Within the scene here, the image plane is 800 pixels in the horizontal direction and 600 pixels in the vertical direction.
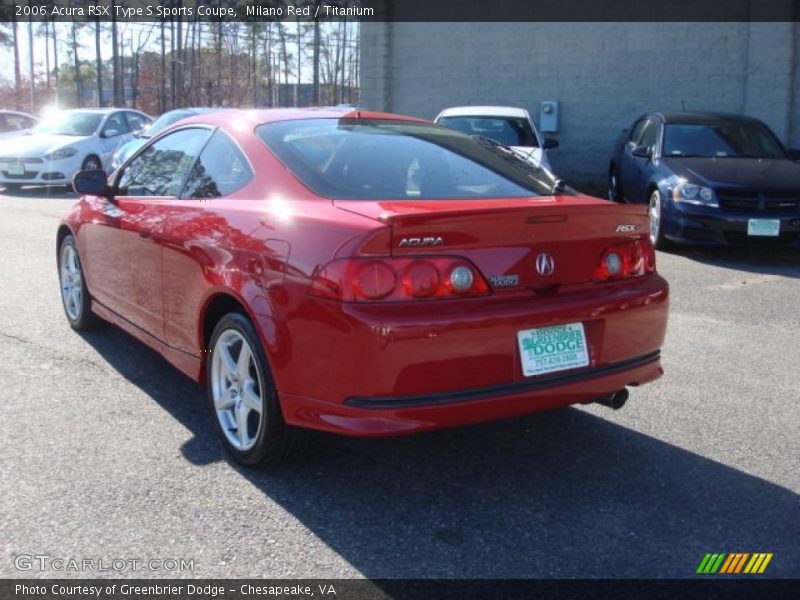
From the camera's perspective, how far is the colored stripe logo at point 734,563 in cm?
293

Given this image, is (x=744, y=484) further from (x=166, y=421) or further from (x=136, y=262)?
(x=136, y=262)

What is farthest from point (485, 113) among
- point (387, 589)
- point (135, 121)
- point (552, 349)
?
point (387, 589)

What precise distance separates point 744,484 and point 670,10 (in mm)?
13212

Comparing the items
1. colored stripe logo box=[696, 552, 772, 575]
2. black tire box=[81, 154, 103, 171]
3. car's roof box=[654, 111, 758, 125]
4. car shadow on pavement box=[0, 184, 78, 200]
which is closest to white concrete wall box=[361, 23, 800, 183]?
car's roof box=[654, 111, 758, 125]

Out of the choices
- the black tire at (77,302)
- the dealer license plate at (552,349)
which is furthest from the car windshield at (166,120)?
the dealer license plate at (552,349)

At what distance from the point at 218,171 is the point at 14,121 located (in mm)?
17592

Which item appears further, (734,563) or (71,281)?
(71,281)

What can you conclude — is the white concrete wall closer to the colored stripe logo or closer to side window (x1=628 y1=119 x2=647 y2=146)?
side window (x1=628 y1=119 x2=647 y2=146)

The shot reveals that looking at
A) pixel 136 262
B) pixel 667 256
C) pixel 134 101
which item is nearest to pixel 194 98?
pixel 134 101

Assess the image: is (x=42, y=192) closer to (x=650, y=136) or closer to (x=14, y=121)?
(x=14, y=121)

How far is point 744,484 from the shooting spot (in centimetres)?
357

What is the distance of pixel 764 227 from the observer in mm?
8523

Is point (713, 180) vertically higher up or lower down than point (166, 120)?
lower down

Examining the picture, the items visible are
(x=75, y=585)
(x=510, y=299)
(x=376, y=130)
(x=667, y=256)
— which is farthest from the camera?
(x=667, y=256)
